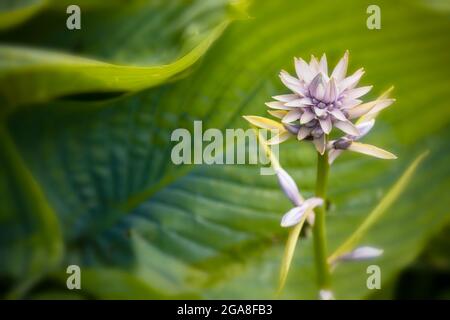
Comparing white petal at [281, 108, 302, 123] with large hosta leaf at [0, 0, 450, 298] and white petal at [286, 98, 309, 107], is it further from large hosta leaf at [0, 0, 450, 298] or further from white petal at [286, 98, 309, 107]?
large hosta leaf at [0, 0, 450, 298]

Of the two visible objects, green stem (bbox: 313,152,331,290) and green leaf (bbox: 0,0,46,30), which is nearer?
green stem (bbox: 313,152,331,290)

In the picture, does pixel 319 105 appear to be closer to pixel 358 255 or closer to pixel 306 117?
pixel 306 117

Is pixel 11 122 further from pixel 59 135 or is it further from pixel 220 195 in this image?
pixel 220 195

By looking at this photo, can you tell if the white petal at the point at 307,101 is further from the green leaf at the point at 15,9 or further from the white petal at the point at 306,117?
the green leaf at the point at 15,9

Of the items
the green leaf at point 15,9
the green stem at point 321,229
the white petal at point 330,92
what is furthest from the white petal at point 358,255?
the green leaf at point 15,9
